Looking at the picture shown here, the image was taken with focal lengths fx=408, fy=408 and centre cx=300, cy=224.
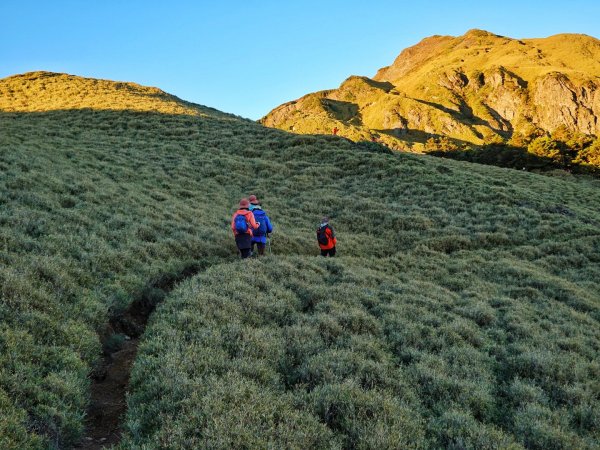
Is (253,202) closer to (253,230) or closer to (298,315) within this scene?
(253,230)

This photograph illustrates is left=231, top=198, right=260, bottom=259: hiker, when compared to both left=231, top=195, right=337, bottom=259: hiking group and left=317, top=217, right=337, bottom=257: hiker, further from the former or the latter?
left=317, top=217, right=337, bottom=257: hiker

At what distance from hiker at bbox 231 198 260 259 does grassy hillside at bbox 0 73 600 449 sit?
2.58 ft

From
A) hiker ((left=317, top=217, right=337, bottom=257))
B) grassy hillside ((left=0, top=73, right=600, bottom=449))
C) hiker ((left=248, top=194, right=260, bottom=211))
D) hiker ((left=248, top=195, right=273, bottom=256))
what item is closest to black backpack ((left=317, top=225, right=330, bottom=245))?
hiker ((left=317, top=217, right=337, bottom=257))

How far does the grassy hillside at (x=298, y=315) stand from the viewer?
18.4ft

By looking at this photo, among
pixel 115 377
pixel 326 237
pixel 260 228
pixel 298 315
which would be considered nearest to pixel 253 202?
pixel 260 228

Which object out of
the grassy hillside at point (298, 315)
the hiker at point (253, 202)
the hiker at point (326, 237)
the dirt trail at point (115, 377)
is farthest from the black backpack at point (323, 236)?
the dirt trail at point (115, 377)

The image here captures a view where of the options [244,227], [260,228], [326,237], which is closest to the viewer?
[244,227]

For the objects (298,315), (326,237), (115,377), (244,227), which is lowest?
(115,377)

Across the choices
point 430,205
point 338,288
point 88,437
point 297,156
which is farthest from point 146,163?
point 88,437

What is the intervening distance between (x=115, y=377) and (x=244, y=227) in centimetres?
717

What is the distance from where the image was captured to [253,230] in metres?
14.9

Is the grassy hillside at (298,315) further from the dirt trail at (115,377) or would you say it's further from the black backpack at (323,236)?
the black backpack at (323,236)

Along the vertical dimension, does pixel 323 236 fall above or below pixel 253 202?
below

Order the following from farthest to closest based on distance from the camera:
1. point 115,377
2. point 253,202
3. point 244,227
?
point 253,202 < point 244,227 < point 115,377
